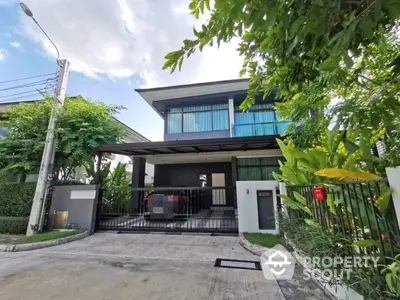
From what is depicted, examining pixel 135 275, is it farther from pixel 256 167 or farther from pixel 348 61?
pixel 256 167

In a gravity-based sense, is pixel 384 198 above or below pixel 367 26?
below

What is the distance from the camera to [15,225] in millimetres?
7043

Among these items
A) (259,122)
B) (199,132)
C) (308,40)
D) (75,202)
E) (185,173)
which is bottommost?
(75,202)

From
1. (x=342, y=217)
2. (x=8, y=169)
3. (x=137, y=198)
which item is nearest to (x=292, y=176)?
(x=342, y=217)

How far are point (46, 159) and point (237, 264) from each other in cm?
722

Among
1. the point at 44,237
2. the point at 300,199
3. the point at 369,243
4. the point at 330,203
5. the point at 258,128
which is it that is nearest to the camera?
the point at 369,243

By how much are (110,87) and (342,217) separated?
11.8m

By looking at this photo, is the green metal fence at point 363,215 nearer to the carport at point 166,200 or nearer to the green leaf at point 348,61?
the green leaf at point 348,61

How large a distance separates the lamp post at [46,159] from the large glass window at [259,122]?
29.1ft

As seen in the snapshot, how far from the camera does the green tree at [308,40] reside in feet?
3.66

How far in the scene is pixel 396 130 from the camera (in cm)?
229

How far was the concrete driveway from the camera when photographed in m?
2.99

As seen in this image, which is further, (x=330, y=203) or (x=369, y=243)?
(x=330, y=203)

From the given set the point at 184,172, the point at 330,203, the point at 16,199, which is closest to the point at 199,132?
the point at 184,172
